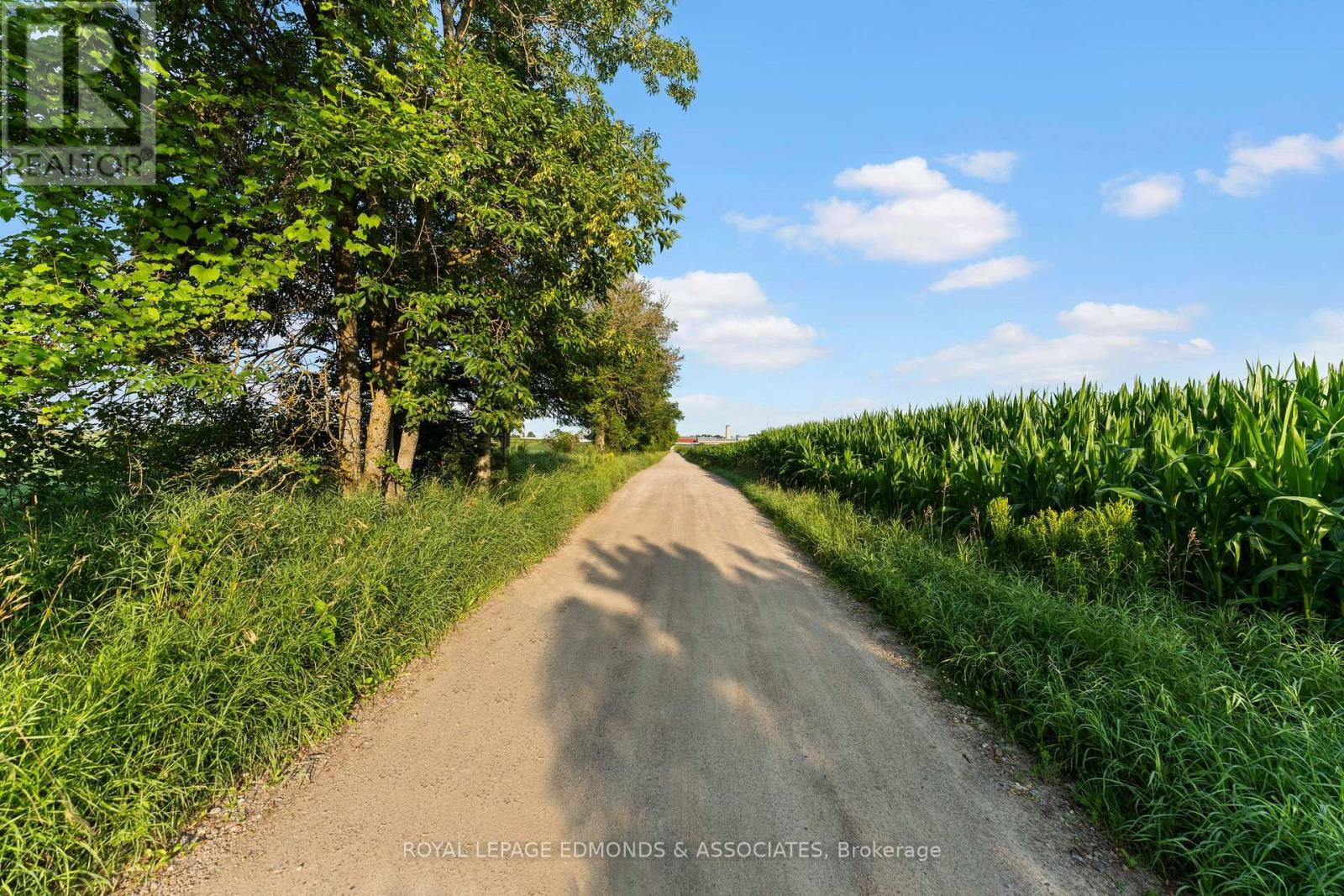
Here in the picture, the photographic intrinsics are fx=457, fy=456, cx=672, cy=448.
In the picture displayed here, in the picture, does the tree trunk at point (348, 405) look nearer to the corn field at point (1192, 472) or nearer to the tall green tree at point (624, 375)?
the tall green tree at point (624, 375)

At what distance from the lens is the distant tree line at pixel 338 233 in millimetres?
3902

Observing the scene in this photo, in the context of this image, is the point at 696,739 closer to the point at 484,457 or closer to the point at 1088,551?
the point at 1088,551

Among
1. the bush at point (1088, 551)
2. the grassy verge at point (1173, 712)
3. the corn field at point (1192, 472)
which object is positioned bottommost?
the grassy verge at point (1173, 712)

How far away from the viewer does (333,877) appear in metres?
1.86

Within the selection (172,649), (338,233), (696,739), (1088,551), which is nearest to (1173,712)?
(1088,551)

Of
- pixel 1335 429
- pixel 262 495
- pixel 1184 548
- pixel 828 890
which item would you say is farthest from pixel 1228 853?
pixel 262 495

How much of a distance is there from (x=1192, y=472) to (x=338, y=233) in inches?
340

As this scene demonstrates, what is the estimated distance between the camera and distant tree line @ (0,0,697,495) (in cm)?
390

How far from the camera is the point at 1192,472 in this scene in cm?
390

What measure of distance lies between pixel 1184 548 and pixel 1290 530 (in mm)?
777

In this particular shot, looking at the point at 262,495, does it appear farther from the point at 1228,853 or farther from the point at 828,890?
the point at 1228,853

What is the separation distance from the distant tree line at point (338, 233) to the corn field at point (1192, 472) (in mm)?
5603

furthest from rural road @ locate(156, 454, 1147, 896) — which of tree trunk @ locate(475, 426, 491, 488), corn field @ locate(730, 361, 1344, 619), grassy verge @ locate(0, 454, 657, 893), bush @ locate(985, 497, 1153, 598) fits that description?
tree trunk @ locate(475, 426, 491, 488)

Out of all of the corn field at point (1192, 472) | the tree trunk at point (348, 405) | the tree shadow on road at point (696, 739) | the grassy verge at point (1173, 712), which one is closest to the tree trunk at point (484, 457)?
the tree trunk at point (348, 405)
